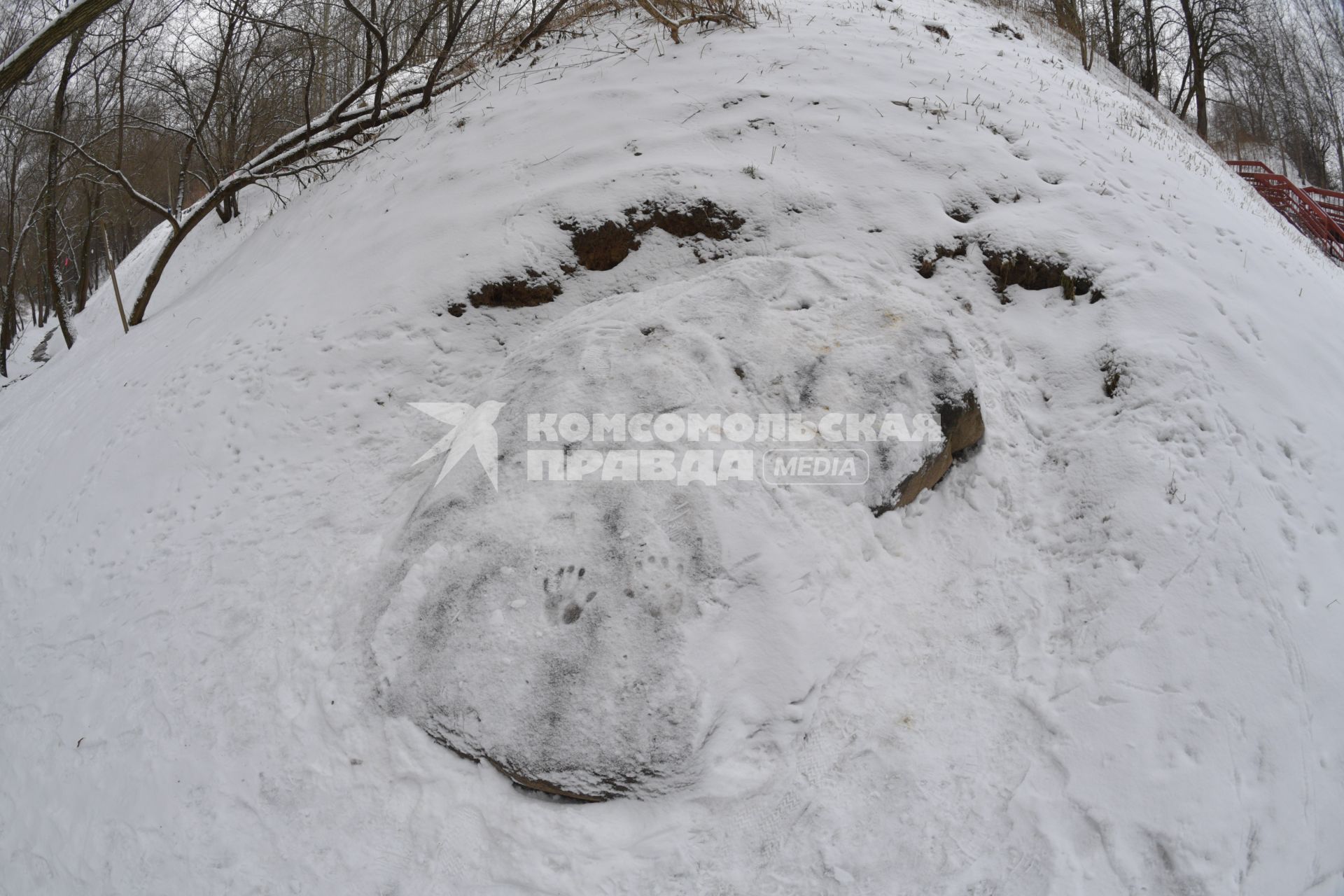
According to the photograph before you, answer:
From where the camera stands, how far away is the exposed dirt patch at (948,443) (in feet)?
12.9

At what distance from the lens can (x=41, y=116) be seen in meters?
10.9

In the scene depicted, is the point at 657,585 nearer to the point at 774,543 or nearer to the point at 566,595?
the point at 566,595

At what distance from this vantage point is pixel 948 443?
409 centimetres

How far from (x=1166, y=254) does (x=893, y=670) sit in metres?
3.95

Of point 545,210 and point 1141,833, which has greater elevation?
point 545,210

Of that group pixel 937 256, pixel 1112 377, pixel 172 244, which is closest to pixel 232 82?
pixel 172 244

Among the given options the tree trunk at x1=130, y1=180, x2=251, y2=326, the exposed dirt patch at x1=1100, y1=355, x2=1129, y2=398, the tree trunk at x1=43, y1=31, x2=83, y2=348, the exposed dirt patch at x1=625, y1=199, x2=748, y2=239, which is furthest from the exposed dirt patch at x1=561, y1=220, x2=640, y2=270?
the tree trunk at x1=43, y1=31, x2=83, y2=348

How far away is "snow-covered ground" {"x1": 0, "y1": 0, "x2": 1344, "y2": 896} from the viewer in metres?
2.87

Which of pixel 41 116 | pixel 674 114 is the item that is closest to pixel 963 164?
pixel 674 114

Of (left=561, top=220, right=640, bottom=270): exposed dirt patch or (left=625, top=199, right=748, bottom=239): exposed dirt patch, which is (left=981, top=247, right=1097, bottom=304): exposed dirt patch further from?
(left=561, top=220, right=640, bottom=270): exposed dirt patch

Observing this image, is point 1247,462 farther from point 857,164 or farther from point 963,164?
point 857,164

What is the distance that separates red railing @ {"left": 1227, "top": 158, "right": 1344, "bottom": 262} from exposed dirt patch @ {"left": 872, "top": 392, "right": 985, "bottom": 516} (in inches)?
504

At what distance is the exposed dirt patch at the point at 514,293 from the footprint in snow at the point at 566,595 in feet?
8.54

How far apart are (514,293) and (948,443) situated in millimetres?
3351
